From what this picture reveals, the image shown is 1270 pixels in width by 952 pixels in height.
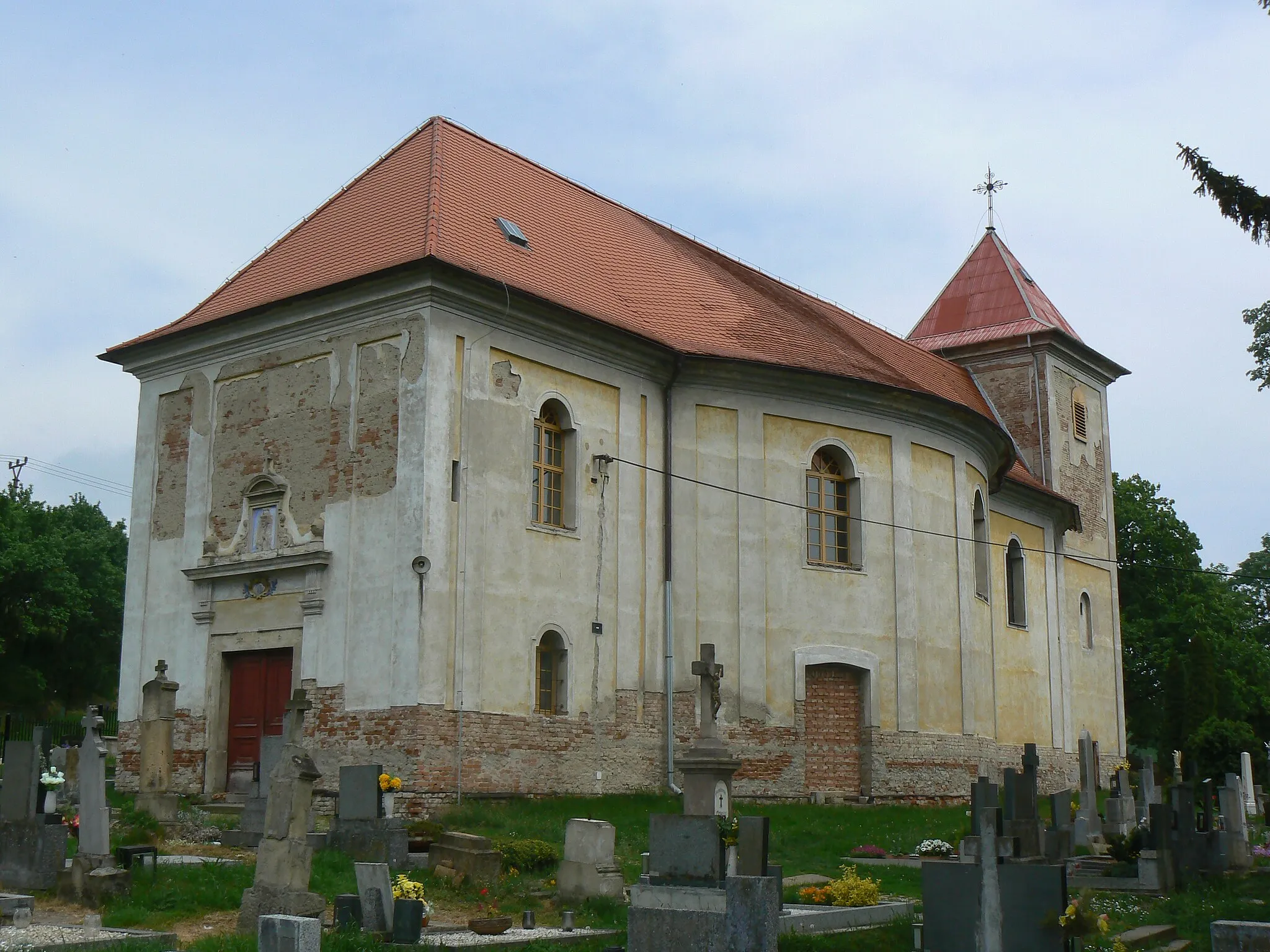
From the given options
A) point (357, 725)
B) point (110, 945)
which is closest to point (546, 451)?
point (357, 725)

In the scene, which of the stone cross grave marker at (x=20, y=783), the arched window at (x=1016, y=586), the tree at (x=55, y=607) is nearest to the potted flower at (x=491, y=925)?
the stone cross grave marker at (x=20, y=783)

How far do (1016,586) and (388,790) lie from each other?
61.8ft

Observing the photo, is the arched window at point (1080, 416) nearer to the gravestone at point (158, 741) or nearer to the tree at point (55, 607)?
the gravestone at point (158, 741)

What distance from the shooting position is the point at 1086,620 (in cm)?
3666

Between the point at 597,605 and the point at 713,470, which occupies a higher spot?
the point at 713,470

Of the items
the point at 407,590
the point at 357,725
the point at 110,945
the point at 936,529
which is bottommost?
the point at 110,945

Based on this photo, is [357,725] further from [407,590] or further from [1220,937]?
[1220,937]

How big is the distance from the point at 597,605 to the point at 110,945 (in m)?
12.1

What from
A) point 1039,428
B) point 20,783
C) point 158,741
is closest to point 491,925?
point 20,783

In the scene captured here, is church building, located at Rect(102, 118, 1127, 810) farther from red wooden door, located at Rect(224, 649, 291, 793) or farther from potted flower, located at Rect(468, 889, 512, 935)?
potted flower, located at Rect(468, 889, 512, 935)

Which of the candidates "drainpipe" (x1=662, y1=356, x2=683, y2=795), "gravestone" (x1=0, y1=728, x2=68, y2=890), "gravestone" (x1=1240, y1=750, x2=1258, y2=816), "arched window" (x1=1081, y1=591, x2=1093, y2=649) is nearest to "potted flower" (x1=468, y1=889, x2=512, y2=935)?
"gravestone" (x1=0, y1=728, x2=68, y2=890)

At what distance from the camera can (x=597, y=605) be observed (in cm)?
2186

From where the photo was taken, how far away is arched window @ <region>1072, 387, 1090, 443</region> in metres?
37.5

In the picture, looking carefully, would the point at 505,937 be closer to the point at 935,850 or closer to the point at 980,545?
the point at 935,850
